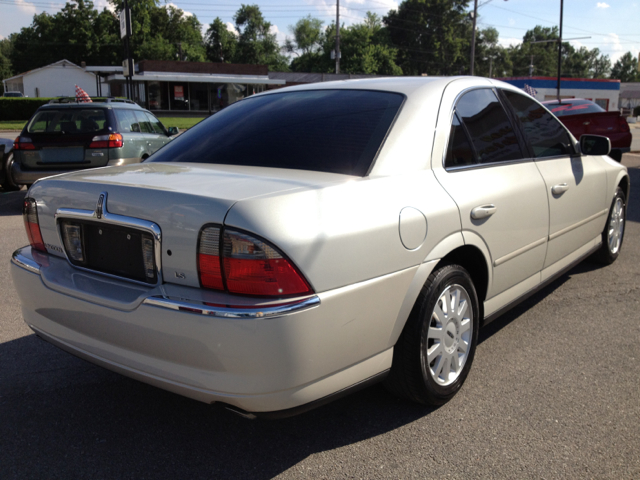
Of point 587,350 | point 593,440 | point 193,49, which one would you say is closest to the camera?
point 593,440

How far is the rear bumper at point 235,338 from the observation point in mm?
2055

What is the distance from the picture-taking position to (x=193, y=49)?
275ft

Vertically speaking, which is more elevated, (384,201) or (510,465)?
(384,201)

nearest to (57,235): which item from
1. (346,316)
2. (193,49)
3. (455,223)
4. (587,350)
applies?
(346,316)

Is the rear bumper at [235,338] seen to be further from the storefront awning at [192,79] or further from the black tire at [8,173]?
the storefront awning at [192,79]

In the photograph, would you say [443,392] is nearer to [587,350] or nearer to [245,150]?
[587,350]

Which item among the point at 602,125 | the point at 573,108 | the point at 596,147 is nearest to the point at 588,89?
the point at 573,108

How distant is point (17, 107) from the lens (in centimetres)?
3806

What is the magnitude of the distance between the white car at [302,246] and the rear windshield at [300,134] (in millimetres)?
11

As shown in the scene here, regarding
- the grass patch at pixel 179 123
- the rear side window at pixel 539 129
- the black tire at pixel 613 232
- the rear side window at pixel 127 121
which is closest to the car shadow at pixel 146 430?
the rear side window at pixel 539 129

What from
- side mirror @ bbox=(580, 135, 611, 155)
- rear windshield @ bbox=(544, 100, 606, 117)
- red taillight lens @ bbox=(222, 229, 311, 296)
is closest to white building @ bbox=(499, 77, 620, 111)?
rear windshield @ bbox=(544, 100, 606, 117)

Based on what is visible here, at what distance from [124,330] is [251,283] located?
0.60 m

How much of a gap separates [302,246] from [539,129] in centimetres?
254

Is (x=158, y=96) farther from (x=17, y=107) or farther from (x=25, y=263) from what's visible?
(x=25, y=263)
